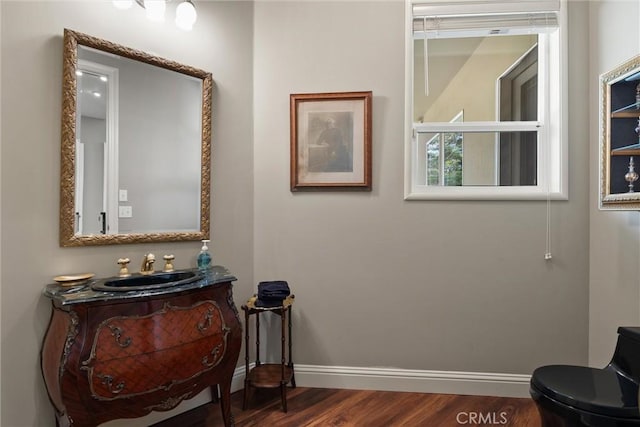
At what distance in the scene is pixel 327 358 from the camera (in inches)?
83.1

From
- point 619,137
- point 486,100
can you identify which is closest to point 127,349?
point 619,137

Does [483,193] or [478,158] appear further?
[478,158]

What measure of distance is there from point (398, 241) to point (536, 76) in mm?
1352

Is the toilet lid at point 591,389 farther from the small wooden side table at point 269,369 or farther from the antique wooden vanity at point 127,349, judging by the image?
the antique wooden vanity at point 127,349

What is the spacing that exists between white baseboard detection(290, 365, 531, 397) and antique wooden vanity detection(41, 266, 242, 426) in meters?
0.77

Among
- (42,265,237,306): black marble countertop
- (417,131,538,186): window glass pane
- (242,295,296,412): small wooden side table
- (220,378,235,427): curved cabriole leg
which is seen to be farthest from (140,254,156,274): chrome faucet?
(417,131,538,186): window glass pane

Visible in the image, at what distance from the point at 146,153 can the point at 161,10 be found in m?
0.68

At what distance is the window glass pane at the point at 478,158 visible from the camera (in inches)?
83.0

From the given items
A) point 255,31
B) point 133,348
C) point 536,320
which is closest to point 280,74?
point 255,31

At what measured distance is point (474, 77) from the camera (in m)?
2.19

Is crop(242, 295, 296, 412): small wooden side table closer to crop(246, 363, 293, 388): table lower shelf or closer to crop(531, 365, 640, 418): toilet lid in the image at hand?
crop(246, 363, 293, 388): table lower shelf

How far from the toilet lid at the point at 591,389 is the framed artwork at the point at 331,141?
4.11 feet

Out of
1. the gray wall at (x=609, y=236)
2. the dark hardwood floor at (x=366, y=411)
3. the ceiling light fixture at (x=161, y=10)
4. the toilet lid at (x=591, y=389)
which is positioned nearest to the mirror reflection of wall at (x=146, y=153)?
the ceiling light fixture at (x=161, y=10)

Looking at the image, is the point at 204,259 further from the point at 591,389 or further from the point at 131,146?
the point at 591,389
